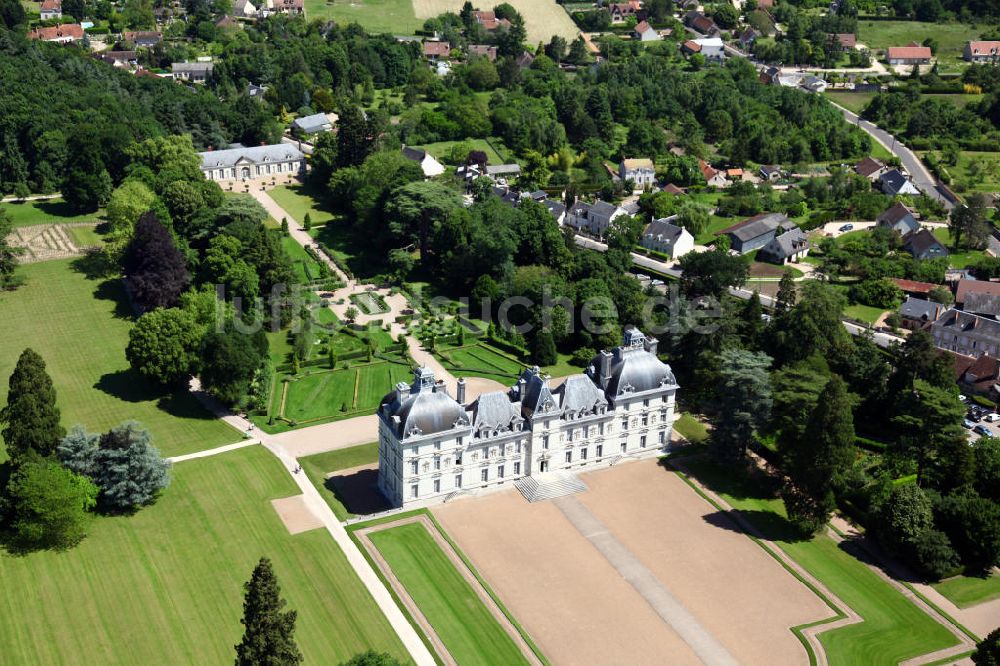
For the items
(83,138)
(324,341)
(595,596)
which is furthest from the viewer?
(83,138)

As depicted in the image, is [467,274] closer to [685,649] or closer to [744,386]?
→ [744,386]

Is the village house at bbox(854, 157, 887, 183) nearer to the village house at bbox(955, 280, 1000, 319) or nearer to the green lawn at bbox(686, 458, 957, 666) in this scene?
the village house at bbox(955, 280, 1000, 319)

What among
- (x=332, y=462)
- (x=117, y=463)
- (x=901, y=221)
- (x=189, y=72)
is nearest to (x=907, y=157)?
(x=901, y=221)

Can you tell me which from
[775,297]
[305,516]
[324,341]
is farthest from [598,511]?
[775,297]

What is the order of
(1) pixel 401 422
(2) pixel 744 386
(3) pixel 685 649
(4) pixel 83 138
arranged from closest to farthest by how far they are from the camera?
(3) pixel 685 649, (1) pixel 401 422, (2) pixel 744 386, (4) pixel 83 138

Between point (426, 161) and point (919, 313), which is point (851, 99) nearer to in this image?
point (426, 161)
